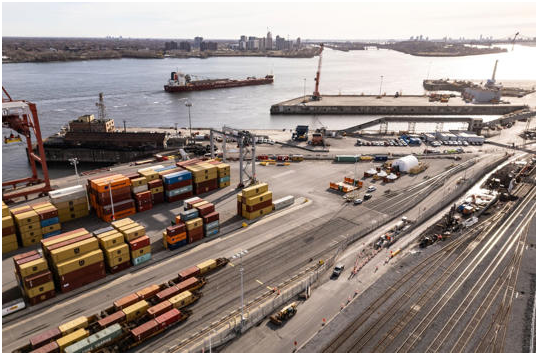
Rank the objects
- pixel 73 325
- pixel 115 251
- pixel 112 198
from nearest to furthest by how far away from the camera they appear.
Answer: pixel 73 325, pixel 115 251, pixel 112 198

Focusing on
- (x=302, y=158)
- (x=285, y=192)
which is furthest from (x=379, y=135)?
(x=285, y=192)

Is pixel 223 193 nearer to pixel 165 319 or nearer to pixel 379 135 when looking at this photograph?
pixel 165 319

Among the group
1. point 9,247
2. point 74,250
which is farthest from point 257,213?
point 9,247

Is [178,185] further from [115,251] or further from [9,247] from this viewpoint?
[9,247]

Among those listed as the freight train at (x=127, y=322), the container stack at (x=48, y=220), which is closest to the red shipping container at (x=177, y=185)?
the container stack at (x=48, y=220)

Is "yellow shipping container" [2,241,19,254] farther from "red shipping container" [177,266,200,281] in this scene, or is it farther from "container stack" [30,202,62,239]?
"red shipping container" [177,266,200,281]

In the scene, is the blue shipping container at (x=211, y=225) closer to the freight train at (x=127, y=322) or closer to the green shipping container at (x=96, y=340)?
the freight train at (x=127, y=322)

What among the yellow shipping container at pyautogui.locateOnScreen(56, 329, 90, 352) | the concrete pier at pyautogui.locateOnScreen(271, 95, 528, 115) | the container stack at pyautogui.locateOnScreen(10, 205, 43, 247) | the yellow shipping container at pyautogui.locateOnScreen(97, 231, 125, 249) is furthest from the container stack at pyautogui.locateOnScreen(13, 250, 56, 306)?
the concrete pier at pyautogui.locateOnScreen(271, 95, 528, 115)
